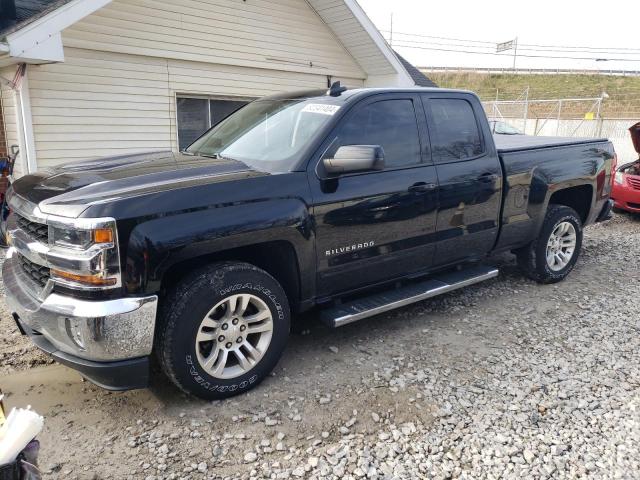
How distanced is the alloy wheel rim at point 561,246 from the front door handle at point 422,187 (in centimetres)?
208

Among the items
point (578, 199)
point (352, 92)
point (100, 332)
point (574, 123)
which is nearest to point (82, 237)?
point (100, 332)

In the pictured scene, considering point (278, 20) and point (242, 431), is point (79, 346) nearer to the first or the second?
point (242, 431)

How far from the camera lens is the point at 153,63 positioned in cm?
814

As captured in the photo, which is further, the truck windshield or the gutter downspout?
the gutter downspout

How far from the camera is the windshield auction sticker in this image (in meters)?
3.70

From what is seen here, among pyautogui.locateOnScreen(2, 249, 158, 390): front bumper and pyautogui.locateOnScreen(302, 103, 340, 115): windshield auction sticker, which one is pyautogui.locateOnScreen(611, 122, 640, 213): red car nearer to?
pyautogui.locateOnScreen(302, 103, 340, 115): windshield auction sticker

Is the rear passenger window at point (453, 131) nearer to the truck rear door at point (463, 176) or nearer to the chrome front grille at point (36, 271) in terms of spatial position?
the truck rear door at point (463, 176)

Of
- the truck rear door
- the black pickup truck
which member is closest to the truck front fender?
the black pickup truck

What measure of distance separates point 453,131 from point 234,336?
103 inches

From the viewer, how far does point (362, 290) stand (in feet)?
12.8

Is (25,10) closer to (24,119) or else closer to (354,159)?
(24,119)

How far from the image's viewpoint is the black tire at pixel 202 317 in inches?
114

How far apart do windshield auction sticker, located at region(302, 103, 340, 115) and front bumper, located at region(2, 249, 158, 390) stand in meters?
1.88

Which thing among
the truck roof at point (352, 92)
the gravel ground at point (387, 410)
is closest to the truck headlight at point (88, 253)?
the gravel ground at point (387, 410)
